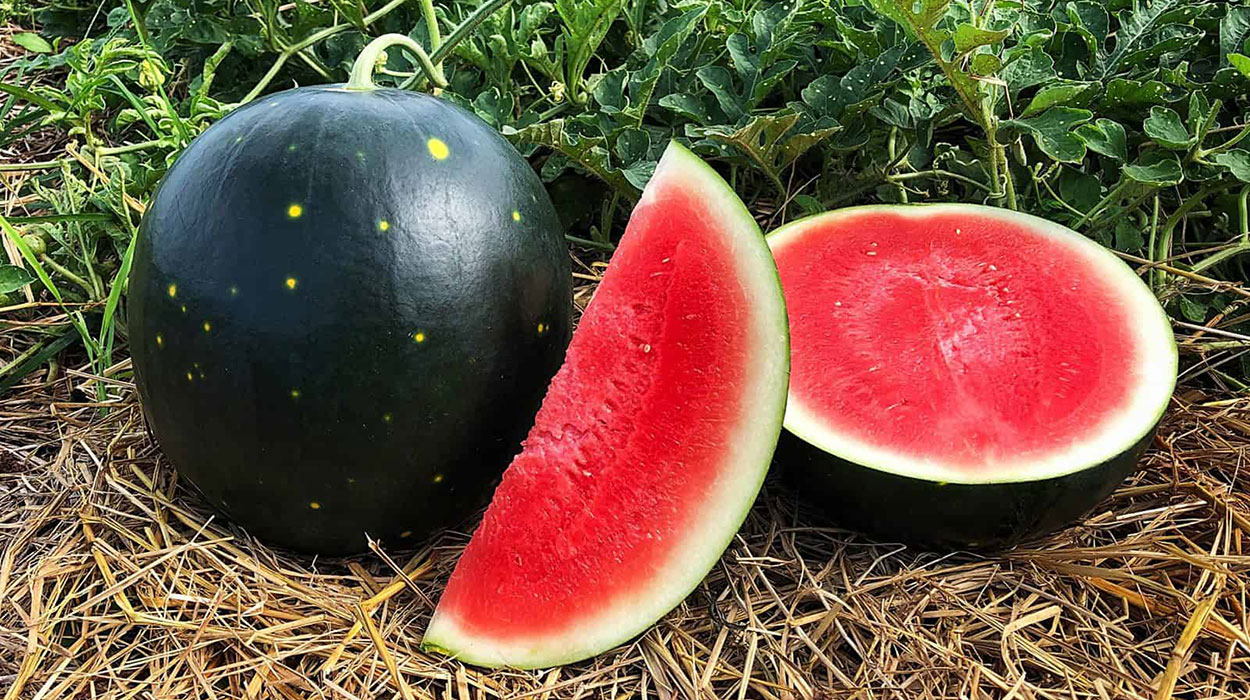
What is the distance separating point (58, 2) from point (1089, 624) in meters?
3.09

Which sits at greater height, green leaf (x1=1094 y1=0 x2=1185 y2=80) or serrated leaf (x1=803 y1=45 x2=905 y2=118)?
green leaf (x1=1094 y1=0 x2=1185 y2=80)

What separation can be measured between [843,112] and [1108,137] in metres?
0.53

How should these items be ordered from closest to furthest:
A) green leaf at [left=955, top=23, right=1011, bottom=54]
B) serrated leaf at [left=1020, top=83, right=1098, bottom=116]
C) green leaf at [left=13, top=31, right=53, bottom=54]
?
green leaf at [left=955, top=23, right=1011, bottom=54] → serrated leaf at [left=1020, top=83, right=1098, bottom=116] → green leaf at [left=13, top=31, right=53, bottom=54]

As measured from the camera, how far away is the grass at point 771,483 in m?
1.42

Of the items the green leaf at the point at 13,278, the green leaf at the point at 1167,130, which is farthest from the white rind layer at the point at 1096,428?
the green leaf at the point at 13,278

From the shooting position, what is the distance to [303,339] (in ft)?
4.48

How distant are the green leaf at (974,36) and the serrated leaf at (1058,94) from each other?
177 millimetres

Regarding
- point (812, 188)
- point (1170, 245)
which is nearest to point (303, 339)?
point (812, 188)

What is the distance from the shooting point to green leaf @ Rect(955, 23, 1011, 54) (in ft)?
5.48

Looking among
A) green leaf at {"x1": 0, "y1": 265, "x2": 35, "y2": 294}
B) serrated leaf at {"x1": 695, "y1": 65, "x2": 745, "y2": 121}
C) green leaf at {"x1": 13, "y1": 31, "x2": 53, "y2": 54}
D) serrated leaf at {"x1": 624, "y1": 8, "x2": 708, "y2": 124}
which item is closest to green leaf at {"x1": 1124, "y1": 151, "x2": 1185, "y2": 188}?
serrated leaf at {"x1": 695, "y1": 65, "x2": 745, "y2": 121}

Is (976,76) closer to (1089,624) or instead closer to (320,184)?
(1089,624)

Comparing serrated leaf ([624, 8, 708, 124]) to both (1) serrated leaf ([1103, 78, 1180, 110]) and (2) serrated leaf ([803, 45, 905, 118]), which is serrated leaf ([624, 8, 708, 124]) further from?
(1) serrated leaf ([1103, 78, 1180, 110])

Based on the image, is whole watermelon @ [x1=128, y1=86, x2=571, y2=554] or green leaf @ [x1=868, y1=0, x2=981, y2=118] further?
green leaf @ [x1=868, y1=0, x2=981, y2=118]

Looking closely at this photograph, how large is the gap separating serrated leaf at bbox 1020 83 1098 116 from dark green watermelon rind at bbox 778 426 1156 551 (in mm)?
665
